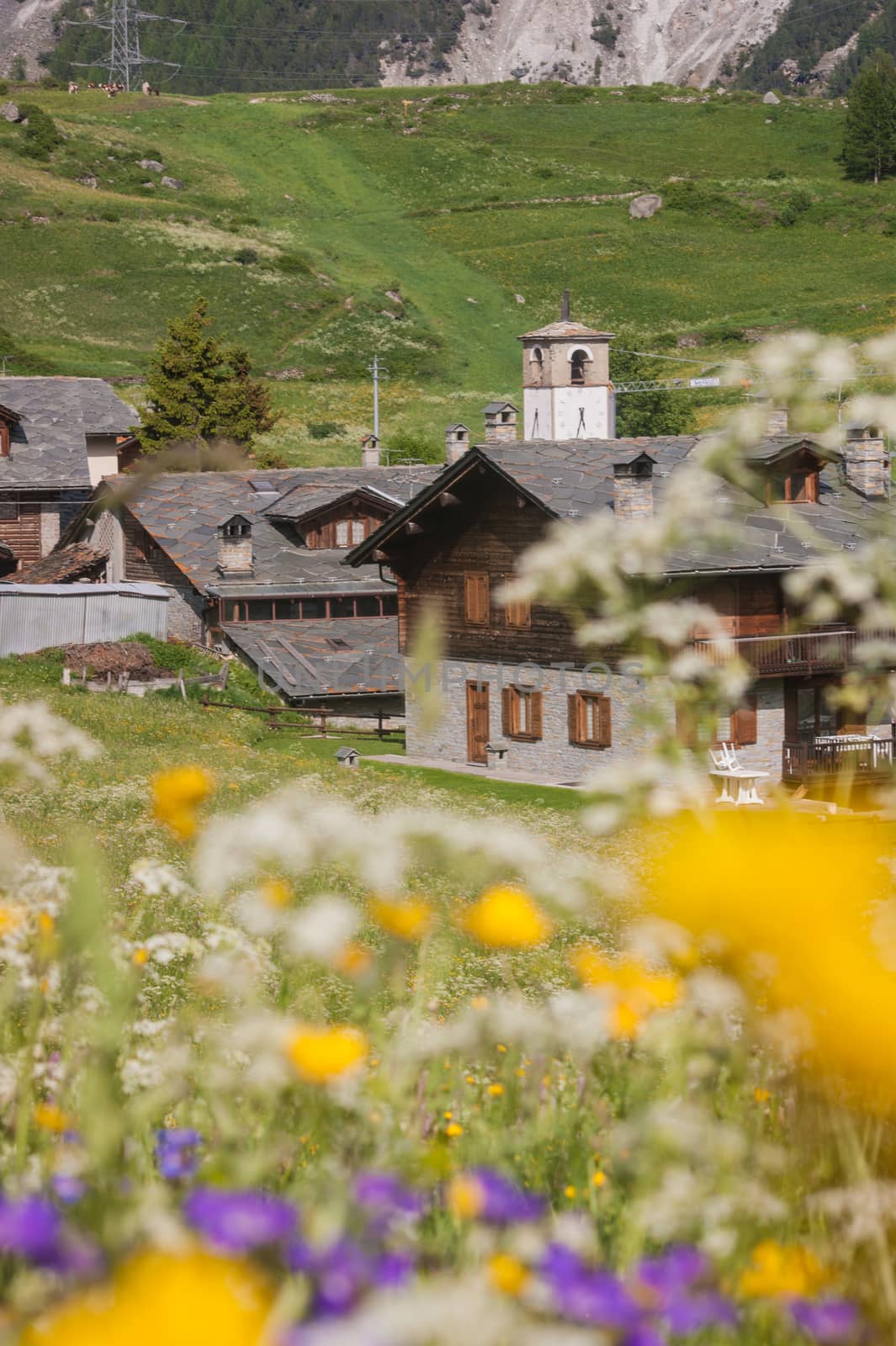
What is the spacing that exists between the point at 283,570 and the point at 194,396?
62.4 ft

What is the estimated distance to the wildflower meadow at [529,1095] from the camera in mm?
2246

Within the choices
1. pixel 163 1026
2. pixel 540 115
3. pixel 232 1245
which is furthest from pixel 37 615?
pixel 540 115

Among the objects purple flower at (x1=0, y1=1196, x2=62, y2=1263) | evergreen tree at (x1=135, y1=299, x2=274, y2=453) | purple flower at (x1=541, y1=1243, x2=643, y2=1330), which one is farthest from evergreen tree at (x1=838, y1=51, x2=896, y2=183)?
purple flower at (x1=0, y1=1196, x2=62, y2=1263)

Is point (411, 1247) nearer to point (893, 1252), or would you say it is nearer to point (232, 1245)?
point (232, 1245)

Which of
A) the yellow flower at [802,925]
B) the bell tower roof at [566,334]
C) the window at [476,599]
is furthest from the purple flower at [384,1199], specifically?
the bell tower roof at [566,334]

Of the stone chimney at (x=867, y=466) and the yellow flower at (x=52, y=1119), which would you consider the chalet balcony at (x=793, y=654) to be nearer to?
the stone chimney at (x=867, y=466)

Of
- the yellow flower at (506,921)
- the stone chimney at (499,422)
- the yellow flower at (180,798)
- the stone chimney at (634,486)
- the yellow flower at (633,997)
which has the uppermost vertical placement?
the stone chimney at (499,422)

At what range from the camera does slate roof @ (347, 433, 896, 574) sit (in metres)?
33.2

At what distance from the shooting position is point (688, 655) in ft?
13.8

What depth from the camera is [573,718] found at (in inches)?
1385

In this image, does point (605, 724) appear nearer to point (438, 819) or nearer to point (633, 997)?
point (438, 819)

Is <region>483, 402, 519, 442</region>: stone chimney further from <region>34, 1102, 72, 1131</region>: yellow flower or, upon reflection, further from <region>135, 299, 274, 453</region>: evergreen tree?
<region>34, 1102, 72, 1131</region>: yellow flower

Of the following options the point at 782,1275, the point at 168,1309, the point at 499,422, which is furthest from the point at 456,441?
the point at 168,1309

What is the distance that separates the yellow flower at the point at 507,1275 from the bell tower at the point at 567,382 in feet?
165
